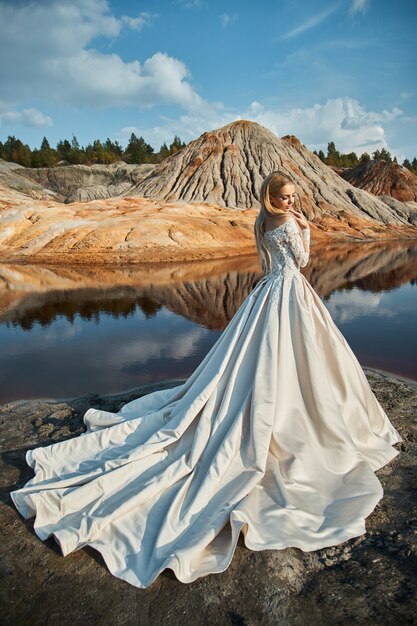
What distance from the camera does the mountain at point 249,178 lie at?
47.8 m

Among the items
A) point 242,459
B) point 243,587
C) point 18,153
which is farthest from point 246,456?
point 18,153

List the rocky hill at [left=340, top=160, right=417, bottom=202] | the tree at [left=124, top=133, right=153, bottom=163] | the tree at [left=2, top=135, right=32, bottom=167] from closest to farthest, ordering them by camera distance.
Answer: the rocky hill at [left=340, top=160, right=417, bottom=202], the tree at [left=2, top=135, right=32, bottom=167], the tree at [left=124, top=133, right=153, bottom=163]

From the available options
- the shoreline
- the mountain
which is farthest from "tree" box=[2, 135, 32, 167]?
the shoreline

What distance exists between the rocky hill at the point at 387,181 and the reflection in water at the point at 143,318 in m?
60.9

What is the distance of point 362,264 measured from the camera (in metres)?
23.5

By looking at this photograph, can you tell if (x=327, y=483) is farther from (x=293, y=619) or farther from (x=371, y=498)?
(x=293, y=619)

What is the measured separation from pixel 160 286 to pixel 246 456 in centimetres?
1407

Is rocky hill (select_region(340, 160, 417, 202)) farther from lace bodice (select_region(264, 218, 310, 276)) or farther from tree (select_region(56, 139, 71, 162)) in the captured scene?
lace bodice (select_region(264, 218, 310, 276))

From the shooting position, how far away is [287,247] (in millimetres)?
3850

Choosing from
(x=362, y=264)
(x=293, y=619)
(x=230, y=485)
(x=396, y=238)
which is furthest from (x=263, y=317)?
(x=396, y=238)

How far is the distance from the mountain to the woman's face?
4271cm

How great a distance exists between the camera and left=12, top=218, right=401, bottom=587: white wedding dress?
9.31 ft

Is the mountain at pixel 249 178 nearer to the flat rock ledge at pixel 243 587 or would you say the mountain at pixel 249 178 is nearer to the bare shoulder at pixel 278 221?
the bare shoulder at pixel 278 221

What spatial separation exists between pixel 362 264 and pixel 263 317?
70.8 feet
